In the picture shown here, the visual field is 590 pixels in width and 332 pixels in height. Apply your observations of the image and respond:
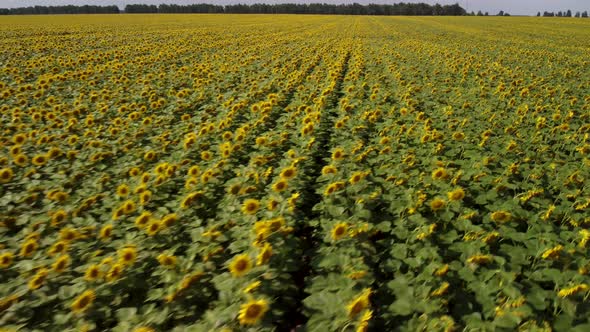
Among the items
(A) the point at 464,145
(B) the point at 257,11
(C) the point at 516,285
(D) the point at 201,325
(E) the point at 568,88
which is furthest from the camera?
(B) the point at 257,11

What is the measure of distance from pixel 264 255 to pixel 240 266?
0.16m

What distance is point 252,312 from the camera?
1956mm

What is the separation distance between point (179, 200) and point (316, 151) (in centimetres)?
200

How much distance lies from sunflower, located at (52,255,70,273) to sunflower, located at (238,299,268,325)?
133 centimetres

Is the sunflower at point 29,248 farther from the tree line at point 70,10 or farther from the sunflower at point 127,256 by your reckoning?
the tree line at point 70,10

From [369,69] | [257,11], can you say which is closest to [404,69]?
[369,69]

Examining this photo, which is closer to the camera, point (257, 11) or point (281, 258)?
point (281, 258)

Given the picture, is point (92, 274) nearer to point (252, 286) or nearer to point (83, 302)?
point (83, 302)

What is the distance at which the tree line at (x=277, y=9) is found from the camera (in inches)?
3236

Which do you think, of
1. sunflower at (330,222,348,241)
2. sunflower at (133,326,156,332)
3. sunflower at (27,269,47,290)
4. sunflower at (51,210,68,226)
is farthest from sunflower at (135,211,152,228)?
sunflower at (330,222,348,241)

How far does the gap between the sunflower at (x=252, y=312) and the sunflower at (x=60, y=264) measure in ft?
4.37

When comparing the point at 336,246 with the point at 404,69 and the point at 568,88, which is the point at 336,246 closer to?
the point at 568,88

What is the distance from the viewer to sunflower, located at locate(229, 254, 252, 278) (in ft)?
7.41

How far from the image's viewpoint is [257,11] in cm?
8912
